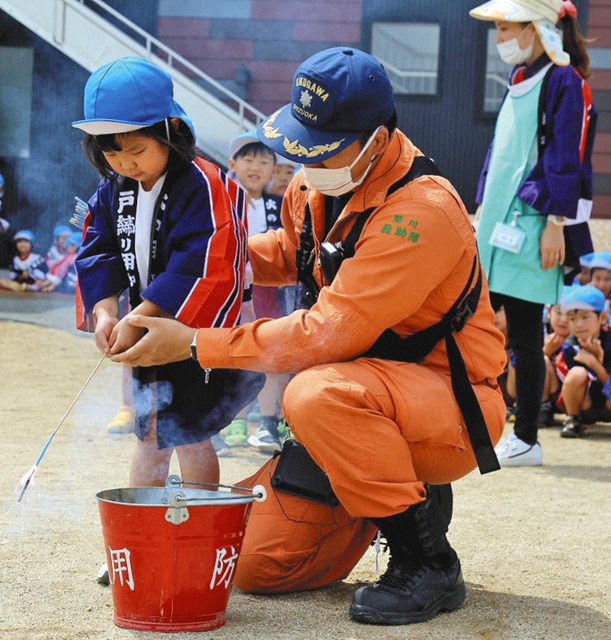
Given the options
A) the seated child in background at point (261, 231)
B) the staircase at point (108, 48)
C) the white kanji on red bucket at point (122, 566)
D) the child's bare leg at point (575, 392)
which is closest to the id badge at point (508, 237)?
the seated child in background at point (261, 231)

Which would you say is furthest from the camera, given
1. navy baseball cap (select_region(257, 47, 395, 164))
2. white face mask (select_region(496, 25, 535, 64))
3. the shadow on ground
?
white face mask (select_region(496, 25, 535, 64))

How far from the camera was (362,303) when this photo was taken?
2287mm

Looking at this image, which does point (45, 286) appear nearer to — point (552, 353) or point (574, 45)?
point (552, 353)

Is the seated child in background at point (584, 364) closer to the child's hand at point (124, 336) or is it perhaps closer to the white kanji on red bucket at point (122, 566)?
the child's hand at point (124, 336)

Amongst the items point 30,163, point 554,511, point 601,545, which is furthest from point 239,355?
point 30,163

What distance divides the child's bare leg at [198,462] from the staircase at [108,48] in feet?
23.3

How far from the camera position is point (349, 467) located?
227 cm

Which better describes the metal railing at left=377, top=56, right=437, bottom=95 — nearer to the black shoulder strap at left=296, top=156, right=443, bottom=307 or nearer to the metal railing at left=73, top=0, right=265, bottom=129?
the metal railing at left=73, top=0, right=265, bottom=129

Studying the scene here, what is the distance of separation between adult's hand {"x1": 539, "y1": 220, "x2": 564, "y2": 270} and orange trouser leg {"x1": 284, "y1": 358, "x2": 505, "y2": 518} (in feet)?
5.73

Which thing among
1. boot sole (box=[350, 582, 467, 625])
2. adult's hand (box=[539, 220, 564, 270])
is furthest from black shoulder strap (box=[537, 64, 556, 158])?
boot sole (box=[350, 582, 467, 625])

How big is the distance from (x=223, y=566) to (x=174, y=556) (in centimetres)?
11

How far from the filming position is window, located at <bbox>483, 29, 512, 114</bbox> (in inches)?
407

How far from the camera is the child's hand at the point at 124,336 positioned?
235 cm

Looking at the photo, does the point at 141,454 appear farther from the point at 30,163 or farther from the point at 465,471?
the point at 30,163
